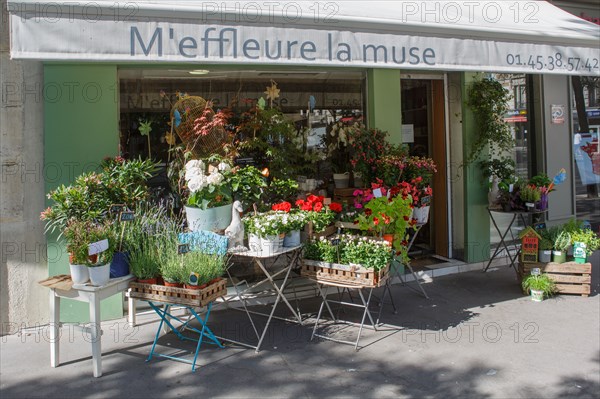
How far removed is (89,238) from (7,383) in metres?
1.16

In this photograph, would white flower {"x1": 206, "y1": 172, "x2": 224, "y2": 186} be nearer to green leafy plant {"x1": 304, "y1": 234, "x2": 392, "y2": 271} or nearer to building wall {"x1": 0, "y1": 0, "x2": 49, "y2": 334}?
green leafy plant {"x1": 304, "y1": 234, "x2": 392, "y2": 271}

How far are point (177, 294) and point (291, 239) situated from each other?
3.50 ft

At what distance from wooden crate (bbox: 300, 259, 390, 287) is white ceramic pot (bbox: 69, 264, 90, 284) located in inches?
66.8

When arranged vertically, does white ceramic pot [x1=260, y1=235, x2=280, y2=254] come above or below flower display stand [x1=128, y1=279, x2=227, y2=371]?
above

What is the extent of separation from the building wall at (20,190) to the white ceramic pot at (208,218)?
4.72ft

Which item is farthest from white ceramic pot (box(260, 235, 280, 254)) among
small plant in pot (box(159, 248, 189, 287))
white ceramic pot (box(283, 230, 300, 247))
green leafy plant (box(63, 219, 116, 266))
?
green leafy plant (box(63, 219, 116, 266))

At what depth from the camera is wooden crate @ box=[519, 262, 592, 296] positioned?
5961 millimetres

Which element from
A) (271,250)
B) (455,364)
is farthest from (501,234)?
(271,250)

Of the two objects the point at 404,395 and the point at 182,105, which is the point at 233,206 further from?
the point at 404,395

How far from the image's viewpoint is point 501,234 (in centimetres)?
722

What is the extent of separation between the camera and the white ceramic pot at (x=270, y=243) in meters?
4.61

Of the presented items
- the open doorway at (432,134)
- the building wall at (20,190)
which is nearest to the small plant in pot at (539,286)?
the open doorway at (432,134)

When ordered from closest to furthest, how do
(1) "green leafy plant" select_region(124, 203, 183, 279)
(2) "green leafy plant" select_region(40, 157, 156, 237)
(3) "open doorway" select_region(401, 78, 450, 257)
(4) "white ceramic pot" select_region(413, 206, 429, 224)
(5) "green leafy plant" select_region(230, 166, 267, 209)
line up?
1. (1) "green leafy plant" select_region(124, 203, 183, 279)
2. (2) "green leafy plant" select_region(40, 157, 156, 237)
3. (5) "green leafy plant" select_region(230, 166, 267, 209)
4. (4) "white ceramic pot" select_region(413, 206, 429, 224)
5. (3) "open doorway" select_region(401, 78, 450, 257)

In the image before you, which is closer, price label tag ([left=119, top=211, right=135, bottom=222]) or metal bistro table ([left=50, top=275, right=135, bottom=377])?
metal bistro table ([left=50, top=275, right=135, bottom=377])
